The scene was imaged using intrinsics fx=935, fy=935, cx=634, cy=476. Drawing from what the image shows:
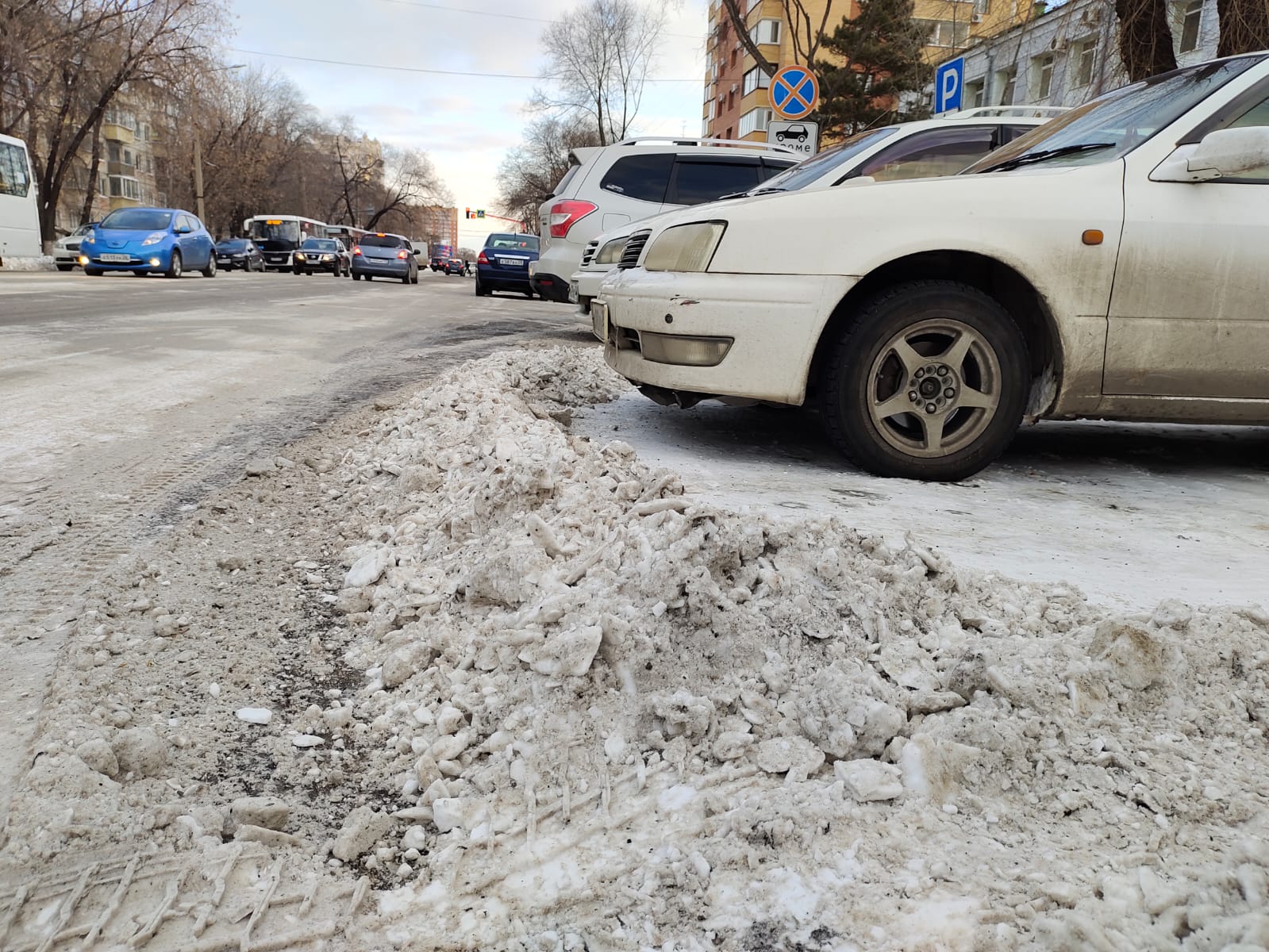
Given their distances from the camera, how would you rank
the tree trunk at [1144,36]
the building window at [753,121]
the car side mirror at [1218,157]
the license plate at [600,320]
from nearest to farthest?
the car side mirror at [1218,157] < the license plate at [600,320] < the tree trunk at [1144,36] < the building window at [753,121]

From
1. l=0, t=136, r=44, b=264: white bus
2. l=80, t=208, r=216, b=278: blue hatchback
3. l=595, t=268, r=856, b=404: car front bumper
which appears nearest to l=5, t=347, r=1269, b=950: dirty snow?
l=595, t=268, r=856, b=404: car front bumper

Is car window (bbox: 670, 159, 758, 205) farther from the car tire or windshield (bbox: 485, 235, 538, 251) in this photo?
windshield (bbox: 485, 235, 538, 251)

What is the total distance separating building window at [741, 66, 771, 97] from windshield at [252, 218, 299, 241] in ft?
85.1

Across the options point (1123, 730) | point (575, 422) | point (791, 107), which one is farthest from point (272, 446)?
point (791, 107)

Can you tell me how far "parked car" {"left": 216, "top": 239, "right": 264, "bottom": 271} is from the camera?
37.7 meters

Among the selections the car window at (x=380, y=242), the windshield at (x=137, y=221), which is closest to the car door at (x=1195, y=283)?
the windshield at (x=137, y=221)

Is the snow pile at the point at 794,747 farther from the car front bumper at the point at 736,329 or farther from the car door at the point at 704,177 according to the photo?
the car door at the point at 704,177

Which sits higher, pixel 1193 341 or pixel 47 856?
pixel 1193 341

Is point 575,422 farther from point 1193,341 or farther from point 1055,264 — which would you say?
point 1193,341

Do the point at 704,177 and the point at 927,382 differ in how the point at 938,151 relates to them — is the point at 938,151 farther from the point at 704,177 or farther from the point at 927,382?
the point at 704,177

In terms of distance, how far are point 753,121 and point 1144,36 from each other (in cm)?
4629

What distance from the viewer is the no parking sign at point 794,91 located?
12469 millimetres

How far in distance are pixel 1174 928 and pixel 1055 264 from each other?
2.74 m

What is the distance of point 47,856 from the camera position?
1.66 metres
